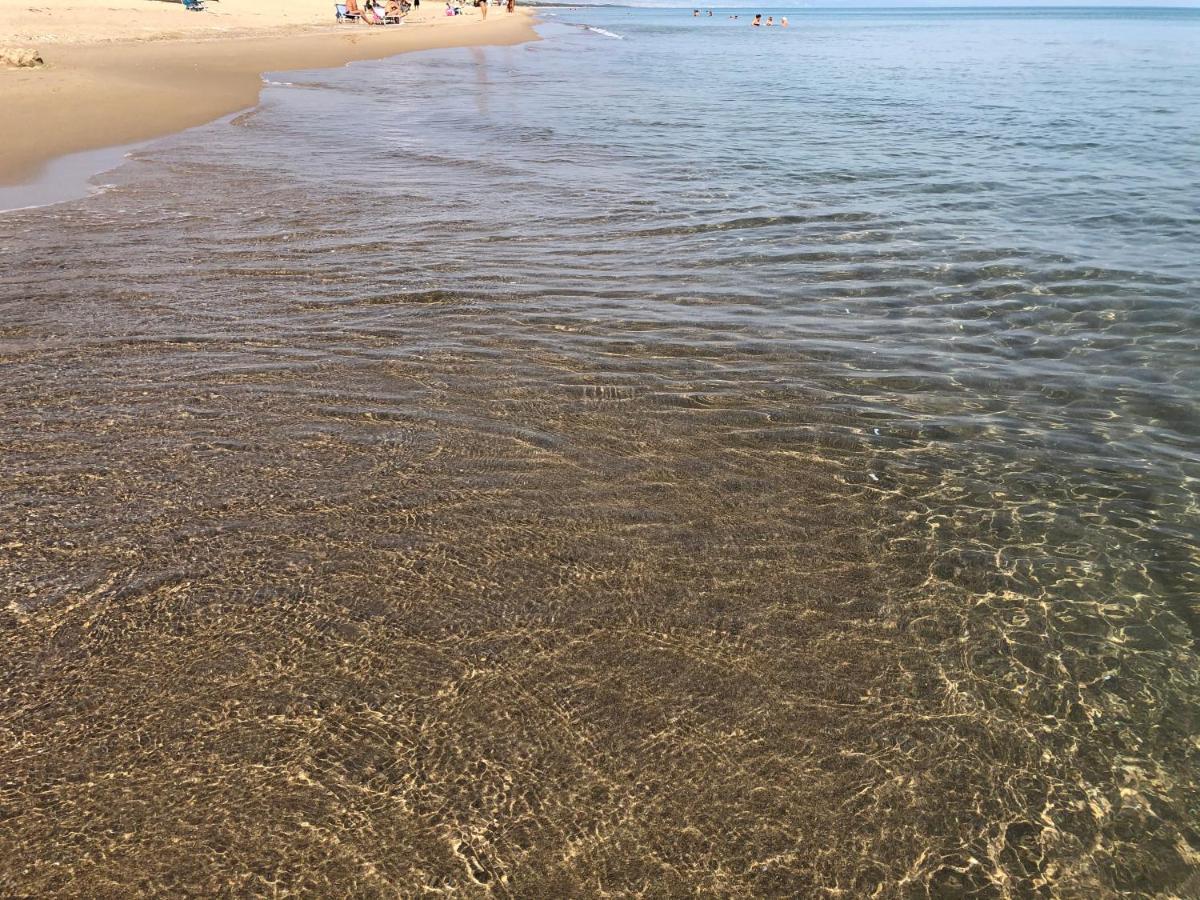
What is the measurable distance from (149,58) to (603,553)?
93.5 feet

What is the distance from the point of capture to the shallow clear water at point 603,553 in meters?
2.86

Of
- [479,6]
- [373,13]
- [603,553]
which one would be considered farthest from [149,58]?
[479,6]

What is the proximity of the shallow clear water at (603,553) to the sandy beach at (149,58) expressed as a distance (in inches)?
288

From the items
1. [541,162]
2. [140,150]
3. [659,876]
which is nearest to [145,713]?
[659,876]

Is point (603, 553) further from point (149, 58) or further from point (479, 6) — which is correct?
point (479, 6)

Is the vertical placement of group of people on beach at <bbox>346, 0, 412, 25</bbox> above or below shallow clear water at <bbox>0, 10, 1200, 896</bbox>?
above

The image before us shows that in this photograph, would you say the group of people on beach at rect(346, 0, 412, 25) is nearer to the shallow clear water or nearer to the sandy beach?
the sandy beach

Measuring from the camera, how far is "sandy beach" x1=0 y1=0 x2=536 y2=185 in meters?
15.4

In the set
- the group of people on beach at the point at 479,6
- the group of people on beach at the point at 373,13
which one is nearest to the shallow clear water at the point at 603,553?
the group of people on beach at the point at 373,13

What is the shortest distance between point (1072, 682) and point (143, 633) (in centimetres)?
424

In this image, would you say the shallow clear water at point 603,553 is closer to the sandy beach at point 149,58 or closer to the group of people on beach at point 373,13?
the sandy beach at point 149,58

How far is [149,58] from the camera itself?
82.0 ft

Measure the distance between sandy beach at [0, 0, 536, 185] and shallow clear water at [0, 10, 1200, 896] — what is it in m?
7.31

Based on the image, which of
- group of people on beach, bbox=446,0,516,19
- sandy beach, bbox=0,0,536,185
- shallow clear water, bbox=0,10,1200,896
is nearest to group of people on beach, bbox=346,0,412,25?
sandy beach, bbox=0,0,536,185
